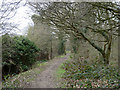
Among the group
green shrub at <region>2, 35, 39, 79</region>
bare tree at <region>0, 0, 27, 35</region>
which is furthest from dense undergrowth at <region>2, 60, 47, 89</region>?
bare tree at <region>0, 0, 27, 35</region>

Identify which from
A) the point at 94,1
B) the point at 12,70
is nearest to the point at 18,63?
the point at 12,70

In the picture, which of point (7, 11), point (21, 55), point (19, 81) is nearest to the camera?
point (7, 11)

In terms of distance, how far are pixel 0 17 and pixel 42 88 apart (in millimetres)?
3482

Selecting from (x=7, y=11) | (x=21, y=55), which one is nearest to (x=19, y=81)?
(x=7, y=11)

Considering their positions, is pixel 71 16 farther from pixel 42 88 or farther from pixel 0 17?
pixel 42 88

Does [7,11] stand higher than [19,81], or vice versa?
[7,11]

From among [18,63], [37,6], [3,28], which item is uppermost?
[37,6]

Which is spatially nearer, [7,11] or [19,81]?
[7,11]

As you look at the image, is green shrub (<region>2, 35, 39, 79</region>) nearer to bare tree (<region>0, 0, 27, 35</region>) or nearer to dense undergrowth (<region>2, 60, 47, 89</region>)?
dense undergrowth (<region>2, 60, 47, 89</region>)

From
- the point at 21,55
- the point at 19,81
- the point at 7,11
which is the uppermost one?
the point at 7,11

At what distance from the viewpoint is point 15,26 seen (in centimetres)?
358

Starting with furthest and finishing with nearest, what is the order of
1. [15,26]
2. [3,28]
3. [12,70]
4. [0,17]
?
[12,70]
[15,26]
[3,28]
[0,17]

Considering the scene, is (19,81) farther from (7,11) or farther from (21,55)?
(21,55)

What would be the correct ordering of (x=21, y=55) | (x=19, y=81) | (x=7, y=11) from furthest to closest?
(x=21, y=55) < (x=19, y=81) < (x=7, y=11)
